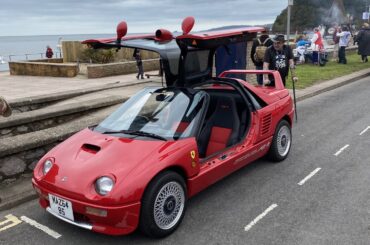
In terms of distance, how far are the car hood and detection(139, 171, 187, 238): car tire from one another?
249 millimetres

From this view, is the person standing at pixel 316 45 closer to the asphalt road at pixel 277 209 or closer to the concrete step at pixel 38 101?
the concrete step at pixel 38 101

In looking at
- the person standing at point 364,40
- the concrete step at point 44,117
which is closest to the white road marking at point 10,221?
the concrete step at point 44,117

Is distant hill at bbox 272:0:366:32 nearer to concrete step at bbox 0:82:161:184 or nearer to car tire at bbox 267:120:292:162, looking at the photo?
concrete step at bbox 0:82:161:184

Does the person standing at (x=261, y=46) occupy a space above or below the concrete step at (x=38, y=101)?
above

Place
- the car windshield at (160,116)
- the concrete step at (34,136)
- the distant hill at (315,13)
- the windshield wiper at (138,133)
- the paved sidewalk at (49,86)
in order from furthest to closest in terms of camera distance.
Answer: the distant hill at (315,13), the paved sidewalk at (49,86), the concrete step at (34,136), the car windshield at (160,116), the windshield wiper at (138,133)

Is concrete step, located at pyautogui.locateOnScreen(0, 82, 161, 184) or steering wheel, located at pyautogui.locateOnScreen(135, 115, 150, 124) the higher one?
steering wheel, located at pyautogui.locateOnScreen(135, 115, 150, 124)

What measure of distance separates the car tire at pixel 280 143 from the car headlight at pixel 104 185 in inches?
113

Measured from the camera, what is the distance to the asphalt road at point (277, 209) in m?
3.68

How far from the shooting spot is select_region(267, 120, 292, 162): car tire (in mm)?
5527

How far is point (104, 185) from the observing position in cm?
340

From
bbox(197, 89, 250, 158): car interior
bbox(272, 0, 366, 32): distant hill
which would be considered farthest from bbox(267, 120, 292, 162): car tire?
bbox(272, 0, 366, 32): distant hill

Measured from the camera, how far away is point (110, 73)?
16859mm

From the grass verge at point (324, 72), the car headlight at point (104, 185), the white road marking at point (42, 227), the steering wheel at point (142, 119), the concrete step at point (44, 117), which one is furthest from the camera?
the grass verge at point (324, 72)

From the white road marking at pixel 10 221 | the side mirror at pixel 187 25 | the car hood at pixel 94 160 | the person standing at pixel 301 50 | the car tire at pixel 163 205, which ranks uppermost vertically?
the side mirror at pixel 187 25
